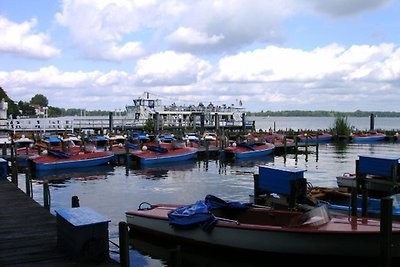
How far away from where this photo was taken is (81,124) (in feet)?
220

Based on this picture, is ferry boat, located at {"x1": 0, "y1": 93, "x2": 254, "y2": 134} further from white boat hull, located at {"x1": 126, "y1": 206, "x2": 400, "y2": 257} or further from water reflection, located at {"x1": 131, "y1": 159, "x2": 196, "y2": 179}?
white boat hull, located at {"x1": 126, "y1": 206, "x2": 400, "y2": 257}

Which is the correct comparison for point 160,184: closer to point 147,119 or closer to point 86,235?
point 86,235

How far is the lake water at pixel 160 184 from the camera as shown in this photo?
69.3 feet

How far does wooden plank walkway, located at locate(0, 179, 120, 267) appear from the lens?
10023 mm

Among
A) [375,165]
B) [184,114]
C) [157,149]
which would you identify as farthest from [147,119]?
[375,165]

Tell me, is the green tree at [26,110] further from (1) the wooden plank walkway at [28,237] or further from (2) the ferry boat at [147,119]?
(1) the wooden plank walkway at [28,237]

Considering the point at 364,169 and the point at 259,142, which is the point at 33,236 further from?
the point at 259,142

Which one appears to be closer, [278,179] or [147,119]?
[278,179]

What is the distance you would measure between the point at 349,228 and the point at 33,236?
→ 817 centimetres

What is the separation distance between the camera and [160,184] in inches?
1172

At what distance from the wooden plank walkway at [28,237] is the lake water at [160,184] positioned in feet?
8.24

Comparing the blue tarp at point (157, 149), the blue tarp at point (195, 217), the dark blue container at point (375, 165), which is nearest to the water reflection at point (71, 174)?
the blue tarp at point (157, 149)

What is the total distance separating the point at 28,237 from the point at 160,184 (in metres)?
18.0

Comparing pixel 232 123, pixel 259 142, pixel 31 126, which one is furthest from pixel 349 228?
pixel 232 123
